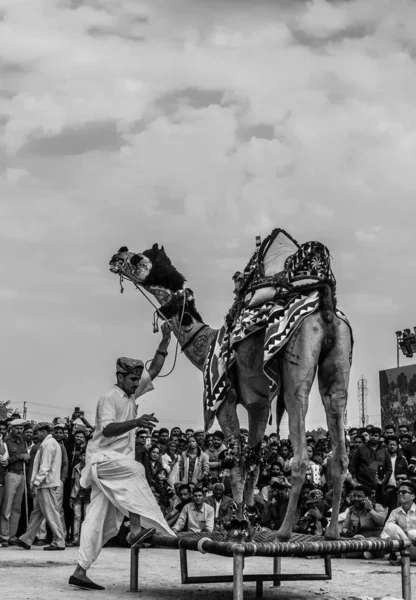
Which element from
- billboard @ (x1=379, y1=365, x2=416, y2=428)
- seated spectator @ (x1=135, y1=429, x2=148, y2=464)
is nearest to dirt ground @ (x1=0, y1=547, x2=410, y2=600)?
seated spectator @ (x1=135, y1=429, x2=148, y2=464)

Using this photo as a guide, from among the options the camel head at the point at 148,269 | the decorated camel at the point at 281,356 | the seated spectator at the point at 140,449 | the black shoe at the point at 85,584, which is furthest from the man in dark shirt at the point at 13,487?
the black shoe at the point at 85,584

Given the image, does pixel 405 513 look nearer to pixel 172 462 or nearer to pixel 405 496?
pixel 405 496

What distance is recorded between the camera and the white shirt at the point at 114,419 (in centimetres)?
895

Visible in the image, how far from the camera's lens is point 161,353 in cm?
1010

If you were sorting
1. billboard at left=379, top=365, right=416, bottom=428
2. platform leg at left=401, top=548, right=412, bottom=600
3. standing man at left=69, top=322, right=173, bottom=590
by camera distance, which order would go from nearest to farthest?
1. platform leg at left=401, top=548, right=412, bottom=600
2. standing man at left=69, top=322, right=173, bottom=590
3. billboard at left=379, top=365, right=416, bottom=428

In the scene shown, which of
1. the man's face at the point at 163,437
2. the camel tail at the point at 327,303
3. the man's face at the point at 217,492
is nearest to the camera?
the camel tail at the point at 327,303

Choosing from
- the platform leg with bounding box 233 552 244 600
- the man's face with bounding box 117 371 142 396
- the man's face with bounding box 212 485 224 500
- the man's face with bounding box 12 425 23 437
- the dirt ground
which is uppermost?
the man's face with bounding box 12 425 23 437

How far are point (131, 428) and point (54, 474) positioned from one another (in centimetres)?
703

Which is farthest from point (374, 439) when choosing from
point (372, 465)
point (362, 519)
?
point (362, 519)

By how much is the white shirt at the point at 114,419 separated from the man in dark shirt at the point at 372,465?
7.16m

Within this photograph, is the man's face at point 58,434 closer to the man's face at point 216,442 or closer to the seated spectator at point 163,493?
the seated spectator at point 163,493

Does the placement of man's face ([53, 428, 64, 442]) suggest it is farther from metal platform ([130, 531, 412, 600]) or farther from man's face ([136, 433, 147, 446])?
metal platform ([130, 531, 412, 600])

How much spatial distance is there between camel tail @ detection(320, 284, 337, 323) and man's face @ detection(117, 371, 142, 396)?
2.11 metres

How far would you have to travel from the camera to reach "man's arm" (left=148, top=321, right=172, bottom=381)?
32.4 feet
